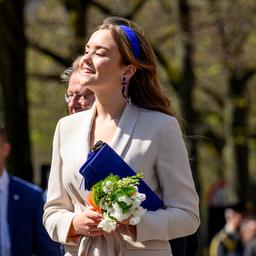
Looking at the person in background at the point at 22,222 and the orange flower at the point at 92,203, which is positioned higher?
the orange flower at the point at 92,203

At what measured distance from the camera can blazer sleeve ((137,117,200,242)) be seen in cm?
485

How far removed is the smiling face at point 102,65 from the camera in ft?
16.3

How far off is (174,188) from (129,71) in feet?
1.88

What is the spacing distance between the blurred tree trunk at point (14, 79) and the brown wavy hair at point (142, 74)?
13572 mm

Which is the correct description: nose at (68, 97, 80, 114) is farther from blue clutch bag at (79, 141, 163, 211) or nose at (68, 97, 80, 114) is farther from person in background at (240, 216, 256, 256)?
person in background at (240, 216, 256, 256)

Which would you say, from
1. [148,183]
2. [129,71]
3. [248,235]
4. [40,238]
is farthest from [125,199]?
[248,235]

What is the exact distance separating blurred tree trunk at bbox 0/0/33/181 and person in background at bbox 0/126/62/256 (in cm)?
1074

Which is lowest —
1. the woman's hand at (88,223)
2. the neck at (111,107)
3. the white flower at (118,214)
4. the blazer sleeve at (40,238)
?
the blazer sleeve at (40,238)

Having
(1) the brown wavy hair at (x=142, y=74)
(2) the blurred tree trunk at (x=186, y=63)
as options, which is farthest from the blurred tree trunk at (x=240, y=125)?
(1) the brown wavy hair at (x=142, y=74)

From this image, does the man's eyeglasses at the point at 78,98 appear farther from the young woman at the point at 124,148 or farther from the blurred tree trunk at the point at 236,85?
the blurred tree trunk at the point at 236,85

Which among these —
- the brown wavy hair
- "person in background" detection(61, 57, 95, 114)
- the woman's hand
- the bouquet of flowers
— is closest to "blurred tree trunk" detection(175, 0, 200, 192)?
"person in background" detection(61, 57, 95, 114)

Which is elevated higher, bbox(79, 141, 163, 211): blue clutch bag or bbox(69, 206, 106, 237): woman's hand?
bbox(79, 141, 163, 211): blue clutch bag

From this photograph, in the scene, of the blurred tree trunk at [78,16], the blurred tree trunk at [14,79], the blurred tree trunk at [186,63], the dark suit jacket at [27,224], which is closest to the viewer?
the dark suit jacket at [27,224]

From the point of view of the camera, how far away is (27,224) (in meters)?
7.71
